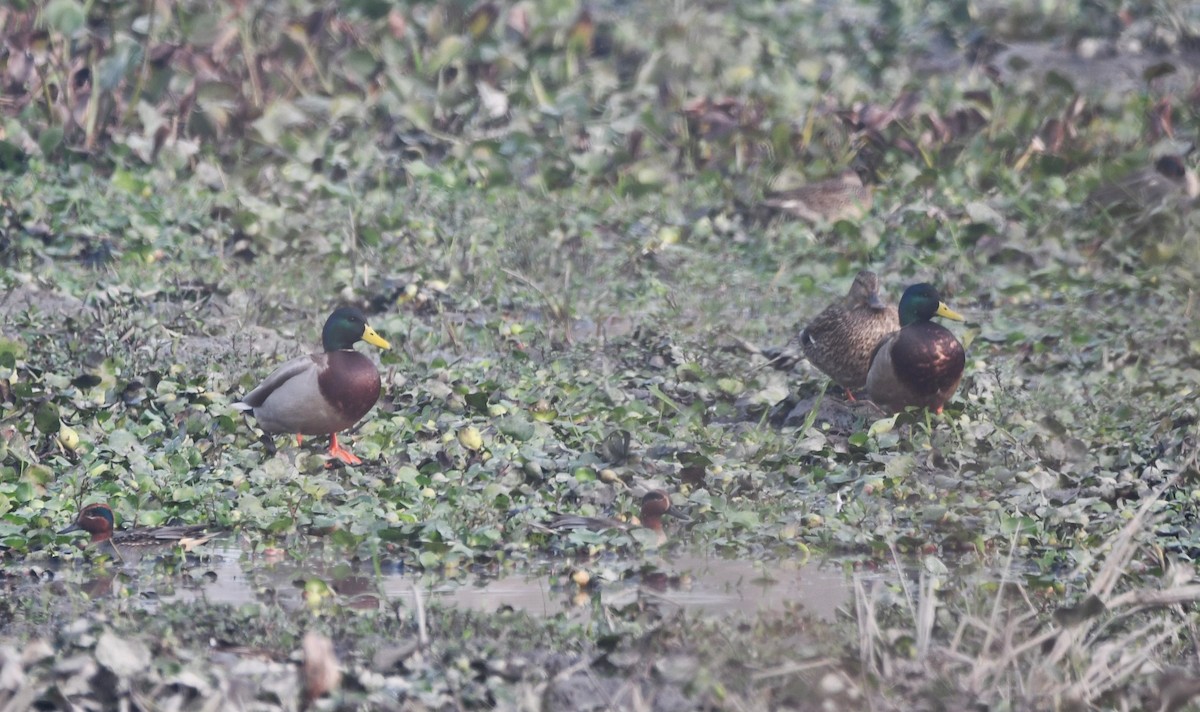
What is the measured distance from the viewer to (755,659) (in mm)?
4469

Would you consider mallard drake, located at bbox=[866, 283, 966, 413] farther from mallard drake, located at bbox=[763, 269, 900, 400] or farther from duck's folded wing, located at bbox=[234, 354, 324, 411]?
duck's folded wing, located at bbox=[234, 354, 324, 411]

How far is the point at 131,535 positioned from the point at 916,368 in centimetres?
293

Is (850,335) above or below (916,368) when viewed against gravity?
below

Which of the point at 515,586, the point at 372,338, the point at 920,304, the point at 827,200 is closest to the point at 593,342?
the point at 372,338

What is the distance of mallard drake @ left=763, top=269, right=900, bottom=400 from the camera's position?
7340mm

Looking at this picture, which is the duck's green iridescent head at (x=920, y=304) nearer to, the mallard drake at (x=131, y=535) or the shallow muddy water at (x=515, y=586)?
the shallow muddy water at (x=515, y=586)

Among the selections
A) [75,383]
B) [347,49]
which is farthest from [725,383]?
[347,49]

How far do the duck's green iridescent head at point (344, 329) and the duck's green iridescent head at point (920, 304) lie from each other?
2077mm

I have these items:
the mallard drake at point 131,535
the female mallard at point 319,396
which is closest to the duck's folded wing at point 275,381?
the female mallard at point 319,396

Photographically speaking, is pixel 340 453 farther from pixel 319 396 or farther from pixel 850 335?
pixel 850 335

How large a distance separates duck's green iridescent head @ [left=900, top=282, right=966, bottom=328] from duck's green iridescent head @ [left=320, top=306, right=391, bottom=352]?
81.8 inches

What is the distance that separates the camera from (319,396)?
6.64m

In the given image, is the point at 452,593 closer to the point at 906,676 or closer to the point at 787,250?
the point at 906,676

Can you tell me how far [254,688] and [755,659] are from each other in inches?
47.1
